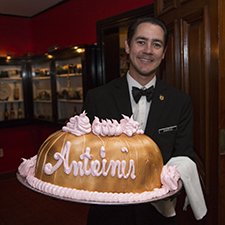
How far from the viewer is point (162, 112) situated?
5.56ft

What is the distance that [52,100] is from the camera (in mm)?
5129

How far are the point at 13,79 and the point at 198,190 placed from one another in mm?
4948

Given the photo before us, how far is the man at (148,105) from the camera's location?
161 cm

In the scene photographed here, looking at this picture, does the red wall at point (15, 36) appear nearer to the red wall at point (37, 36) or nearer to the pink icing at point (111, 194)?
the red wall at point (37, 36)

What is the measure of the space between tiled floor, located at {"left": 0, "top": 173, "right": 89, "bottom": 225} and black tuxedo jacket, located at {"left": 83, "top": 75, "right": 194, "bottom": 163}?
225cm

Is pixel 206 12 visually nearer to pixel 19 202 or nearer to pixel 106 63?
pixel 106 63

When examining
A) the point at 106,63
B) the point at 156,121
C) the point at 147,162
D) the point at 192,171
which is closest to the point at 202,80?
the point at 156,121

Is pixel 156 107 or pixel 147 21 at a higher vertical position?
pixel 147 21

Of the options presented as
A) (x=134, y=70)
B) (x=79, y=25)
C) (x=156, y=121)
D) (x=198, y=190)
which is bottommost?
(x=198, y=190)

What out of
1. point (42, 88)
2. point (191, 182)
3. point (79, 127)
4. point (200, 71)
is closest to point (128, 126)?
point (79, 127)

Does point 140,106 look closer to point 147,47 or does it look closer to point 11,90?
point 147,47

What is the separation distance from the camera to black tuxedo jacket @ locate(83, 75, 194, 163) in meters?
1.66

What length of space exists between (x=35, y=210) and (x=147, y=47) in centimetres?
312

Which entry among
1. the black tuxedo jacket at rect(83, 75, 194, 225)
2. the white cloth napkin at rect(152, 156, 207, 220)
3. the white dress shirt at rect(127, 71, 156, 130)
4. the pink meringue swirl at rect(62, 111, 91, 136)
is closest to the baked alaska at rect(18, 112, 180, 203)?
the pink meringue swirl at rect(62, 111, 91, 136)
